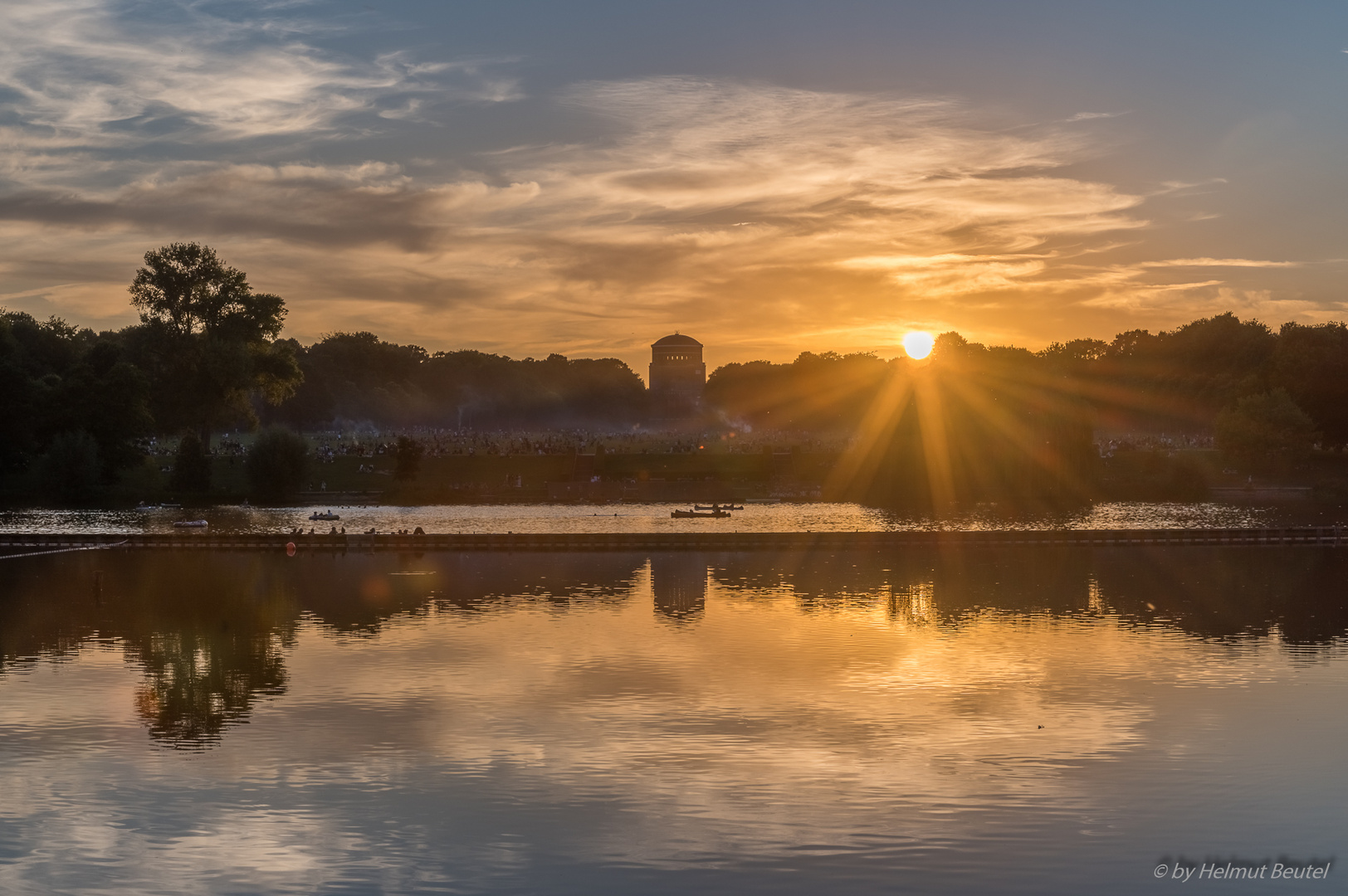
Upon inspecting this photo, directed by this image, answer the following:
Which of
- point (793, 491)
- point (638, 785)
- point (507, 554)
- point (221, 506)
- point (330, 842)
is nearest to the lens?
point (330, 842)

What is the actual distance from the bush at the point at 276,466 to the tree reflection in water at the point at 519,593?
123 feet

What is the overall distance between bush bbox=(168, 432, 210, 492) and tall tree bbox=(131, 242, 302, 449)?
1024cm

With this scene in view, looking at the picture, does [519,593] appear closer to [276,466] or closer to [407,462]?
[407,462]

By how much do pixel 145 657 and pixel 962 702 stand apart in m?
22.0

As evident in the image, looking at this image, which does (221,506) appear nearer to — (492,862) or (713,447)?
(713,447)

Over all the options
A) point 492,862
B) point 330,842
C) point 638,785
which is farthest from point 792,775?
point 330,842

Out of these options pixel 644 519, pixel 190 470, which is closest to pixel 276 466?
pixel 190 470

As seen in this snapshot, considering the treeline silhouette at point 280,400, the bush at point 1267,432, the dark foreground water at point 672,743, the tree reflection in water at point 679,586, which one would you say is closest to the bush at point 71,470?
the treeline silhouette at point 280,400

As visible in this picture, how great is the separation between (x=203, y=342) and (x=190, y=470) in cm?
1599

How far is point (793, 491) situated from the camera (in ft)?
350

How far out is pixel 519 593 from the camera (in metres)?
48.5

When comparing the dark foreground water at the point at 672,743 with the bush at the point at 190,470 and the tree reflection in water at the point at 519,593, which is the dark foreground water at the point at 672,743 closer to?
the tree reflection in water at the point at 519,593

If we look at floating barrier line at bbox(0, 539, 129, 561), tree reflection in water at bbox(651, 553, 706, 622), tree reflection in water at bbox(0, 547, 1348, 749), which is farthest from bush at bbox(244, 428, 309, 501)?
tree reflection in water at bbox(651, 553, 706, 622)

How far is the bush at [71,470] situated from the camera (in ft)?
328
